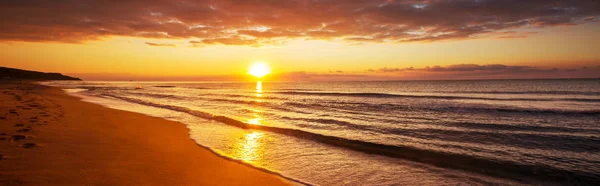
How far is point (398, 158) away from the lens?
28.9 ft

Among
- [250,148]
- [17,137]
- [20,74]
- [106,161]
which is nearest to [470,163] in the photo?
[250,148]

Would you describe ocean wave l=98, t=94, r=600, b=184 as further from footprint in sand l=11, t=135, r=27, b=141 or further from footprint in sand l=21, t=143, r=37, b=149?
footprint in sand l=11, t=135, r=27, b=141

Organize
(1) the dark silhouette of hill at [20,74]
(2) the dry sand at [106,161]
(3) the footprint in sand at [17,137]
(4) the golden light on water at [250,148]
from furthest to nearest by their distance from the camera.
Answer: (1) the dark silhouette of hill at [20,74] < (4) the golden light on water at [250,148] < (3) the footprint in sand at [17,137] < (2) the dry sand at [106,161]

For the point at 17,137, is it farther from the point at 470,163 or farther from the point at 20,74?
the point at 20,74

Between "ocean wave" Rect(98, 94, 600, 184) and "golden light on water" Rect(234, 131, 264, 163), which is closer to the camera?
"ocean wave" Rect(98, 94, 600, 184)

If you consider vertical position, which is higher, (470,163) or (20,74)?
(20,74)

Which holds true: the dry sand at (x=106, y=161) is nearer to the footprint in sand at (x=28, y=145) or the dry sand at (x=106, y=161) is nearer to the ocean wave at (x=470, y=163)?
the footprint in sand at (x=28, y=145)

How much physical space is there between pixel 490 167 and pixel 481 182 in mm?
1633

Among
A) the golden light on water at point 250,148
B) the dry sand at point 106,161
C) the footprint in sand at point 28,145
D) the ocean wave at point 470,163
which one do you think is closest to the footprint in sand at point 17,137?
the dry sand at point 106,161

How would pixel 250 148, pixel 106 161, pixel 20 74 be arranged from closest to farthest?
pixel 106 161 → pixel 250 148 → pixel 20 74

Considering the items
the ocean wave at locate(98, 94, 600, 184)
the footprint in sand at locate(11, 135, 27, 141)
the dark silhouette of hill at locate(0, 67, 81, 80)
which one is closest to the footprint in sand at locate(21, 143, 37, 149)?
the footprint in sand at locate(11, 135, 27, 141)

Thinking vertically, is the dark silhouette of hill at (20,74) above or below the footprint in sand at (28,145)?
above

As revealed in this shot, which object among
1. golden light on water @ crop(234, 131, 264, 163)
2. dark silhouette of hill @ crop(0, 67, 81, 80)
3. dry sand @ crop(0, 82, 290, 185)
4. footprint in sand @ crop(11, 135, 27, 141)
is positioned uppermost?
dark silhouette of hill @ crop(0, 67, 81, 80)

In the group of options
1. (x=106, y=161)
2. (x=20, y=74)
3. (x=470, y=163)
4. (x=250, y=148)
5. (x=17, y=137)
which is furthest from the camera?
(x=20, y=74)
